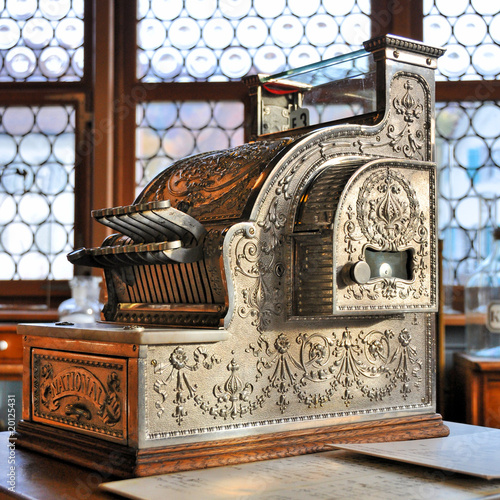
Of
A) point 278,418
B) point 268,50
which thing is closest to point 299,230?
point 278,418

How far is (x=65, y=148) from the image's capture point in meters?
3.31

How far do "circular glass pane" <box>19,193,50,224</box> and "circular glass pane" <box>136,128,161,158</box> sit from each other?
490 millimetres

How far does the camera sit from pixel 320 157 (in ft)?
4.93

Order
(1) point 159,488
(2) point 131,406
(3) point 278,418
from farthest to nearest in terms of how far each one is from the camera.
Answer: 1. (3) point 278,418
2. (2) point 131,406
3. (1) point 159,488

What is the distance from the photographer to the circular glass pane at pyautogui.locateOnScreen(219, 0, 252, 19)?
323cm

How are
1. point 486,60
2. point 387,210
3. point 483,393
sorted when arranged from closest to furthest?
point 387,210
point 483,393
point 486,60

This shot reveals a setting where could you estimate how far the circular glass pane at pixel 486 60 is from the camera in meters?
3.17

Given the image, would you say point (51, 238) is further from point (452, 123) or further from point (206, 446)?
point (206, 446)

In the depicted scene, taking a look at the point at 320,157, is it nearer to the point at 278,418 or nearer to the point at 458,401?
the point at 278,418

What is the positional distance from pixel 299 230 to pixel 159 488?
1.83 feet

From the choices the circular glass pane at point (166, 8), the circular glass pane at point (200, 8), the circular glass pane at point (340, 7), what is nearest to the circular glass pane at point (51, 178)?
the circular glass pane at point (166, 8)

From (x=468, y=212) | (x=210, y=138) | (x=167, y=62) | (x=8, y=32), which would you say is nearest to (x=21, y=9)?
(x=8, y=32)

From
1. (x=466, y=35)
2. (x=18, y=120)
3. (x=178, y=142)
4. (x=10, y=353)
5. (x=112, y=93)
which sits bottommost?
(x=10, y=353)

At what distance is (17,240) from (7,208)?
0.16 m
